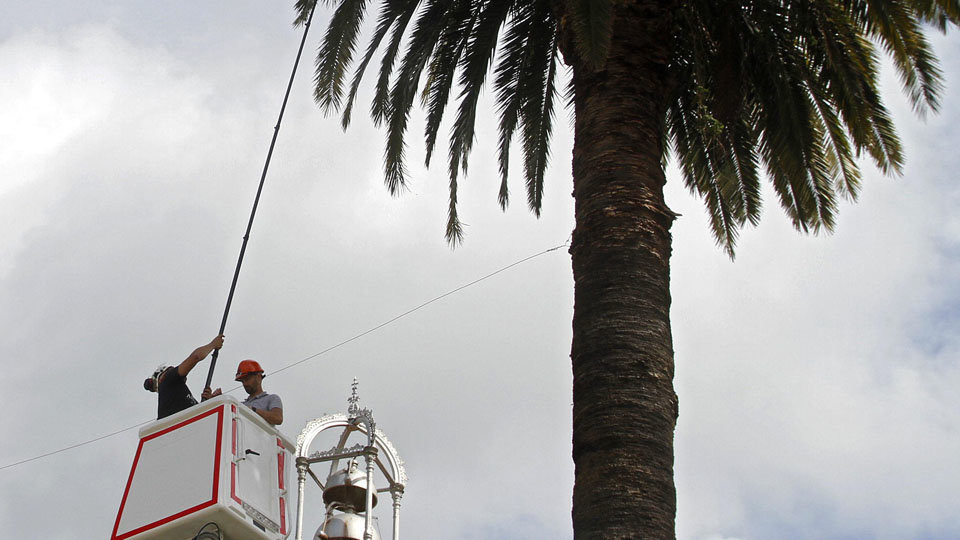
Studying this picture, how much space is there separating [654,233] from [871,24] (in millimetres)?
3009

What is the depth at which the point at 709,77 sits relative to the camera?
417 inches

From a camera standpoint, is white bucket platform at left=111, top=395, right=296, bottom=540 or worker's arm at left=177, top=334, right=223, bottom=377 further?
worker's arm at left=177, top=334, right=223, bottom=377

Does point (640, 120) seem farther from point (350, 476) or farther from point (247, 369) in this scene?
point (350, 476)

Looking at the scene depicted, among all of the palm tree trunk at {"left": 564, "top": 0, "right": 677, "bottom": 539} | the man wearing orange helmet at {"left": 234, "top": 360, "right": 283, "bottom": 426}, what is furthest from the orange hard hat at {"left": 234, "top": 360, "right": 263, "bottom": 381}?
the palm tree trunk at {"left": 564, "top": 0, "right": 677, "bottom": 539}

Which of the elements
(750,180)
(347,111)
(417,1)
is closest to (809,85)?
(750,180)

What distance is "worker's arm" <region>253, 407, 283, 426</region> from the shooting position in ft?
27.6

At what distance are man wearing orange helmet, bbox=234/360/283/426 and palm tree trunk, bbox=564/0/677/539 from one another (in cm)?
206

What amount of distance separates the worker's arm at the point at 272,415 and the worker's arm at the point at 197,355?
508 mm

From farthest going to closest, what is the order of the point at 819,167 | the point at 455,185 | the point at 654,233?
the point at 455,185 < the point at 819,167 < the point at 654,233

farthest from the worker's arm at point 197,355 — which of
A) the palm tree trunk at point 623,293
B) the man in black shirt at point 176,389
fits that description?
the palm tree trunk at point 623,293

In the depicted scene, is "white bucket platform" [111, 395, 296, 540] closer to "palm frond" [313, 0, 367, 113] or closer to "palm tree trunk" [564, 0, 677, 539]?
"palm tree trunk" [564, 0, 677, 539]

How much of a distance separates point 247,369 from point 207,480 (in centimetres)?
175

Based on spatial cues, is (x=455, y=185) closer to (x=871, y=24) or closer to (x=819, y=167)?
(x=819, y=167)

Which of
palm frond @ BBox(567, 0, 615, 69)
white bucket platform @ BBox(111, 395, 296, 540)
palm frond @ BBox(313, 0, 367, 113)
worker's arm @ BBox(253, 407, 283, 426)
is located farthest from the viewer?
palm frond @ BBox(313, 0, 367, 113)
